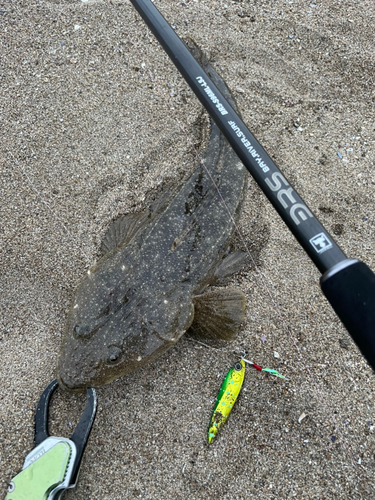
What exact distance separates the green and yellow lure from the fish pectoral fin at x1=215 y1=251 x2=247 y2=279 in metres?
0.90

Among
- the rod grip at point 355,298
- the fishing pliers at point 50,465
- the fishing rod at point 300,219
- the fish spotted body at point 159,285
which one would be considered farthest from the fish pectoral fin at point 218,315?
the rod grip at point 355,298

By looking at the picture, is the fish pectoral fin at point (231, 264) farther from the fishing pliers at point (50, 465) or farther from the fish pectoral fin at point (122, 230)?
the fishing pliers at point (50, 465)

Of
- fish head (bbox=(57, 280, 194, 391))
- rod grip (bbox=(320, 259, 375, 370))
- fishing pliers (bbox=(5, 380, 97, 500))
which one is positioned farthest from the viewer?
fish head (bbox=(57, 280, 194, 391))

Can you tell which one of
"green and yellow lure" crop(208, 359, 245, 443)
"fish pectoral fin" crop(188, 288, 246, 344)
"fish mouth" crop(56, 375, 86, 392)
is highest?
"fish mouth" crop(56, 375, 86, 392)

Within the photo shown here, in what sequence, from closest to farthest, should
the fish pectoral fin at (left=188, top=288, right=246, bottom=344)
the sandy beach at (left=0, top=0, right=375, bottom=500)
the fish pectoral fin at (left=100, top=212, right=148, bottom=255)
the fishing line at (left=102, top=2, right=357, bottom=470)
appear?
the sandy beach at (left=0, top=0, right=375, bottom=500) → the fishing line at (left=102, top=2, right=357, bottom=470) → the fish pectoral fin at (left=188, top=288, right=246, bottom=344) → the fish pectoral fin at (left=100, top=212, right=148, bottom=255)

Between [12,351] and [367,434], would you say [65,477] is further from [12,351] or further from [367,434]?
[367,434]

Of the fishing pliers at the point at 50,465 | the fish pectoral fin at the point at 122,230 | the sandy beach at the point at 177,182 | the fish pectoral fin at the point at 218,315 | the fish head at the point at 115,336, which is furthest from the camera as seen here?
the fish pectoral fin at the point at 122,230

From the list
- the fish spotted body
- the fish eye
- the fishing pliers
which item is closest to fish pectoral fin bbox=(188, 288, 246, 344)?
the fish spotted body

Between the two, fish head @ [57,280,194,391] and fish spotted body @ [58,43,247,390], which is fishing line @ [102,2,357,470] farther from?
fish head @ [57,280,194,391]

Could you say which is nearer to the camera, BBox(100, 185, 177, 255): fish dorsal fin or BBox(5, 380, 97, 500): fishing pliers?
BBox(5, 380, 97, 500): fishing pliers

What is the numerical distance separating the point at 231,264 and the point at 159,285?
0.91 meters

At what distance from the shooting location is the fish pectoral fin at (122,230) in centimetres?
379

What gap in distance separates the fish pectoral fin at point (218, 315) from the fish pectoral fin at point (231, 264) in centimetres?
20

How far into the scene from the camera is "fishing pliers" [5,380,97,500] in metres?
2.78
